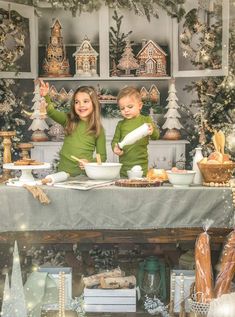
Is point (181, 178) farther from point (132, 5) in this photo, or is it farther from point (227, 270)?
point (132, 5)

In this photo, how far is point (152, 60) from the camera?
805 cm

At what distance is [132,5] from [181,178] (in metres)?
4.45

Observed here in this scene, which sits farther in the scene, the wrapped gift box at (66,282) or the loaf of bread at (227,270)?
the wrapped gift box at (66,282)

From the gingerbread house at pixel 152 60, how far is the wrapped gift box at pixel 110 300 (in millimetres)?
4171

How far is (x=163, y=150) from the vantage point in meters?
8.02

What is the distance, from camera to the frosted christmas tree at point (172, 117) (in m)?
7.89

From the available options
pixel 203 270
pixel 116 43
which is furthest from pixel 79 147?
pixel 116 43

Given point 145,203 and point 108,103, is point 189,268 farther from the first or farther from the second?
point 108,103

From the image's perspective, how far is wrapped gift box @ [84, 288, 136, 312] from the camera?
14.5 ft

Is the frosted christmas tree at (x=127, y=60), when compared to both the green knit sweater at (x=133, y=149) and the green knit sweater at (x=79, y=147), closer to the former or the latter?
the green knit sweater at (x=133, y=149)

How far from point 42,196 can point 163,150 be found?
417cm

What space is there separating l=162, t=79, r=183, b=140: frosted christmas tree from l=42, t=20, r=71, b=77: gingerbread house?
1.39 meters

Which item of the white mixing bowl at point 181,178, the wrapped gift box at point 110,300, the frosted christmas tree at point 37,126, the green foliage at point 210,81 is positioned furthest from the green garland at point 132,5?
the wrapped gift box at point 110,300

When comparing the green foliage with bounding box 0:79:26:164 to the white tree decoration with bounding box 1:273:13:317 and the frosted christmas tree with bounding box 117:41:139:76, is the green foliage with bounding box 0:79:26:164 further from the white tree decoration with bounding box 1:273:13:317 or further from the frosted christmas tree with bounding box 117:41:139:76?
the white tree decoration with bounding box 1:273:13:317
